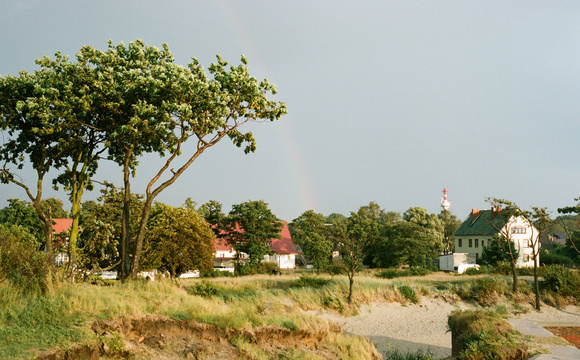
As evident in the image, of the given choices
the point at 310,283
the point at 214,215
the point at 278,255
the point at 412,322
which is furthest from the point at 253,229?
the point at 412,322

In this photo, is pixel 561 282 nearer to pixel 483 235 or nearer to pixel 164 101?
pixel 164 101

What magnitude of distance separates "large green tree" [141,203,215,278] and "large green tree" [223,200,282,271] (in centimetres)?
1417

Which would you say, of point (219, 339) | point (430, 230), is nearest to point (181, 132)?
point (219, 339)

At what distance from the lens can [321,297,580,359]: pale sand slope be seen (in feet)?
62.0

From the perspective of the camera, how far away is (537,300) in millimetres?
24203

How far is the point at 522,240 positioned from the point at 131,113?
226 feet

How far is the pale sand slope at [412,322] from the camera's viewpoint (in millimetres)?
18906

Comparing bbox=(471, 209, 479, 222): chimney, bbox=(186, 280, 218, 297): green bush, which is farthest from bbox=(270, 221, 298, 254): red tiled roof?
bbox=(186, 280, 218, 297): green bush

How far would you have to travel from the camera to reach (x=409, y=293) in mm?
26297

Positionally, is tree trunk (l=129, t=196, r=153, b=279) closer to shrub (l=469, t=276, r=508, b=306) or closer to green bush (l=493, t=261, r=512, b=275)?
shrub (l=469, t=276, r=508, b=306)

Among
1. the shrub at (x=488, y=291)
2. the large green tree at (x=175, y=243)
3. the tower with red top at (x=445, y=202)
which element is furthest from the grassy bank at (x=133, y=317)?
the tower with red top at (x=445, y=202)

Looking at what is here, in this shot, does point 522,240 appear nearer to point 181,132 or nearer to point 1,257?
point 181,132

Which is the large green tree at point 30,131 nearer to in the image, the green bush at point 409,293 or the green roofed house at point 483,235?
the green bush at point 409,293

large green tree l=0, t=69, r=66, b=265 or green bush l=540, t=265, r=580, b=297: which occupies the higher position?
large green tree l=0, t=69, r=66, b=265
